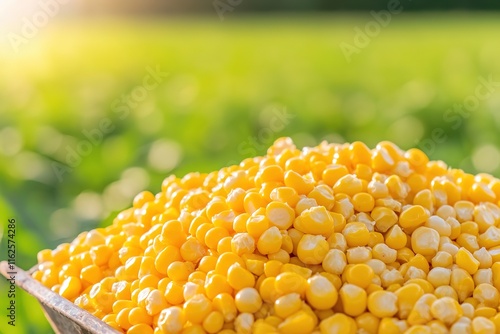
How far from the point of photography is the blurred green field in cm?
358

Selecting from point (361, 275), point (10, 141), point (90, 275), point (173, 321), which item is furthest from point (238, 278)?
point (10, 141)

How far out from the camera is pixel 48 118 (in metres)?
4.65

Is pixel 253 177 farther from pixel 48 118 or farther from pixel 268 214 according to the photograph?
pixel 48 118

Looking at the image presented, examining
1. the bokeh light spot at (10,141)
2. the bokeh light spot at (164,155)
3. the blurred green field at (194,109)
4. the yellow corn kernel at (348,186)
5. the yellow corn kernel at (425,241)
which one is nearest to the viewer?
the yellow corn kernel at (425,241)

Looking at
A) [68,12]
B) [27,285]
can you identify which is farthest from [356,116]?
[68,12]

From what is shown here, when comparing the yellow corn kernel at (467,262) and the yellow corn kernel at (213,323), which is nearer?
the yellow corn kernel at (213,323)

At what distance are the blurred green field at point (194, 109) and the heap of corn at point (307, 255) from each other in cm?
90

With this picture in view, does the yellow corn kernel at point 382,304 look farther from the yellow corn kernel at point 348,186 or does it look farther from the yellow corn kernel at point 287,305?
the yellow corn kernel at point 348,186

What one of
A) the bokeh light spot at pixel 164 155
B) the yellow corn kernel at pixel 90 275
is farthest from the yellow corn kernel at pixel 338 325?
the bokeh light spot at pixel 164 155

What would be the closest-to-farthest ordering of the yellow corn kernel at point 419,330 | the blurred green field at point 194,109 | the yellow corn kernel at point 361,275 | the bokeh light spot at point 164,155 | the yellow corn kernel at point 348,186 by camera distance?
the yellow corn kernel at point 419,330 → the yellow corn kernel at point 361,275 → the yellow corn kernel at point 348,186 → the blurred green field at point 194,109 → the bokeh light spot at point 164,155

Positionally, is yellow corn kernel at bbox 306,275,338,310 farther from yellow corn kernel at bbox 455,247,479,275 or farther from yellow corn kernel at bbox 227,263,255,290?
yellow corn kernel at bbox 455,247,479,275

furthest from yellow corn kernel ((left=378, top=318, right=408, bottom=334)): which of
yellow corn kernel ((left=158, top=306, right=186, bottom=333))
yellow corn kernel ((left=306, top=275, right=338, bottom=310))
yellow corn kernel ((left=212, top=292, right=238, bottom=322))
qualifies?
yellow corn kernel ((left=158, top=306, right=186, bottom=333))

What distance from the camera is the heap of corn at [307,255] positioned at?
1414mm

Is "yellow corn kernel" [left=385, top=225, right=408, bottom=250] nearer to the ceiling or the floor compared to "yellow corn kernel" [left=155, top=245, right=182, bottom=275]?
nearer to the ceiling
